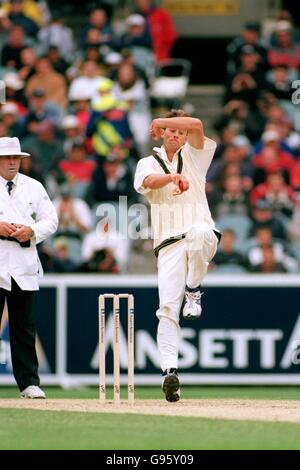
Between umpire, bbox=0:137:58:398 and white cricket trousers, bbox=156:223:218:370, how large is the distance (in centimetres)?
123

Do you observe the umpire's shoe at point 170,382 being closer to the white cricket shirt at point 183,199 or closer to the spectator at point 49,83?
the white cricket shirt at point 183,199

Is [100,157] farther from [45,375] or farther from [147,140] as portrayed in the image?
[45,375]

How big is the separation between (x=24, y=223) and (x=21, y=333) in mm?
934

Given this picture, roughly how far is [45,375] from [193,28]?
9.52 m

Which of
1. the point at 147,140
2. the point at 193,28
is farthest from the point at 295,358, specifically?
the point at 193,28

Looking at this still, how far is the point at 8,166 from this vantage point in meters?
12.3

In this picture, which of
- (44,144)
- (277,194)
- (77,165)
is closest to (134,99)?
(44,144)

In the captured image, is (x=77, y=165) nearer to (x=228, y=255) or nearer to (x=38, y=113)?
(x=38, y=113)

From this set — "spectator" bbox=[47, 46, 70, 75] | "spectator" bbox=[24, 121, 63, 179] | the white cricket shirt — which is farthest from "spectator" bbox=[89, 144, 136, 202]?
the white cricket shirt

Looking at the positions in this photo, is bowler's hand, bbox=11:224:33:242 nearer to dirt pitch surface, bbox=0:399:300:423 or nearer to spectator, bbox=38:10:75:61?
dirt pitch surface, bbox=0:399:300:423

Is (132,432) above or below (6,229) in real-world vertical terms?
below

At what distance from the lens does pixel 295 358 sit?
50.4 feet

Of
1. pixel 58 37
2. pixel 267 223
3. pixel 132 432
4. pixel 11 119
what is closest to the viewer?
pixel 132 432

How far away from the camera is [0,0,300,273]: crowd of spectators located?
675 inches
